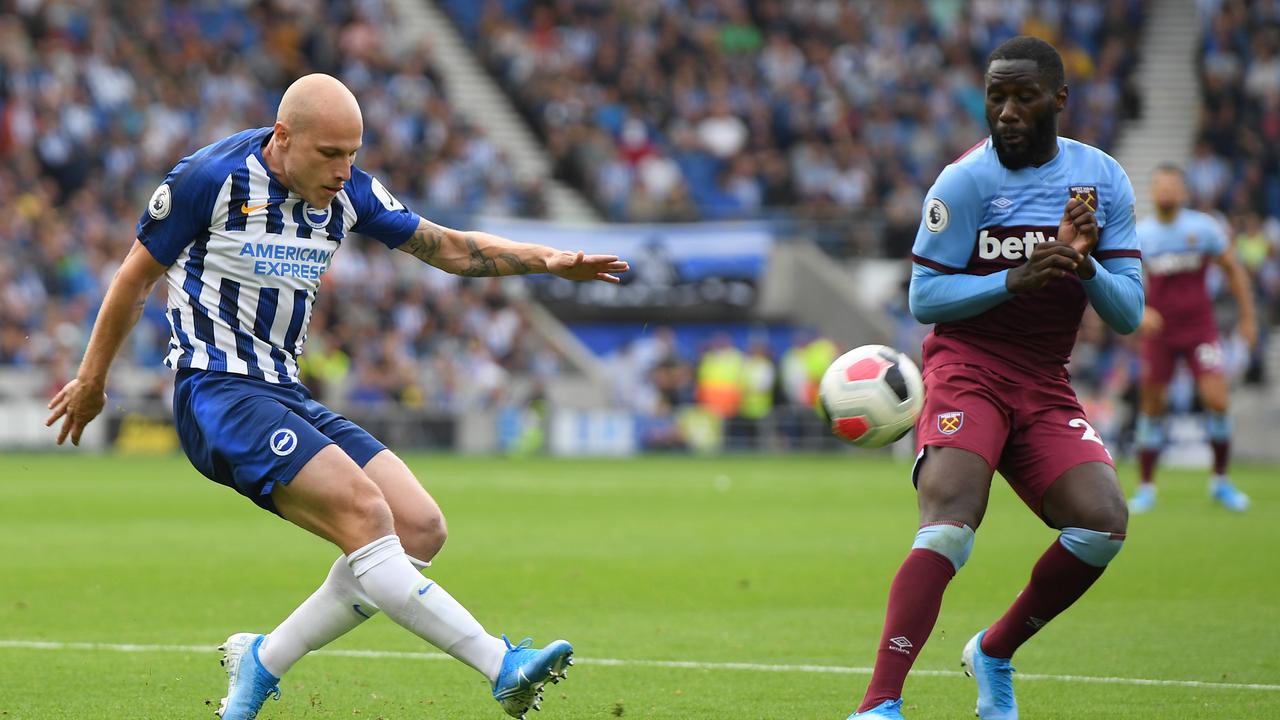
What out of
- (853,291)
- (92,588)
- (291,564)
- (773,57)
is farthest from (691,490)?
(773,57)

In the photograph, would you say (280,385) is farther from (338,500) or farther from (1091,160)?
(1091,160)

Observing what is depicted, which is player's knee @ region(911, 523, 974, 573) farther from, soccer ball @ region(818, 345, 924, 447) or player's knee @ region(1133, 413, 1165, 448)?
player's knee @ region(1133, 413, 1165, 448)

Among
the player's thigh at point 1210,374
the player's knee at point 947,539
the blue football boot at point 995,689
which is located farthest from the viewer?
the player's thigh at point 1210,374

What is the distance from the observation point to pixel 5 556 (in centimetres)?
1238

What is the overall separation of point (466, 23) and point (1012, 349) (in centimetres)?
3217

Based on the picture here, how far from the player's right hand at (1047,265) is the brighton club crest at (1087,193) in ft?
1.20

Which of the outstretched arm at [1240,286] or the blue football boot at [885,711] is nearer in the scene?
the blue football boot at [885,711]

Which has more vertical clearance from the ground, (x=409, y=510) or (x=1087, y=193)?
(x=1087, y=193)

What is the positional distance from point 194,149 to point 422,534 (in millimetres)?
24024

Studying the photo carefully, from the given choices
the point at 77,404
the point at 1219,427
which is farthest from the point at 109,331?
the point at 1219,427

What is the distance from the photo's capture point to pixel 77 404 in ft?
19.6

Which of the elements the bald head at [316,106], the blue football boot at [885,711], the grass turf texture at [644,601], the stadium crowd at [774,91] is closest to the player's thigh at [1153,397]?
the grass turf texture at [644,601]

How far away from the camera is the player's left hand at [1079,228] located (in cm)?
577

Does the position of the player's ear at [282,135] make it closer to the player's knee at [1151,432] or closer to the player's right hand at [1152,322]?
the player's right hand at [1152,322]
